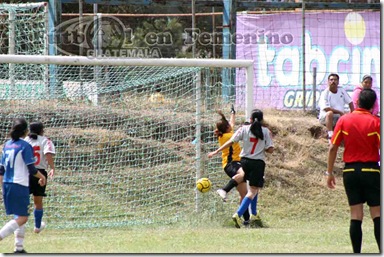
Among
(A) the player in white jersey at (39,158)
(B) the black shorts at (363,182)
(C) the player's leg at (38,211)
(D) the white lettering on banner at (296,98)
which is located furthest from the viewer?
(D) the white lettering on banner at (296,98)

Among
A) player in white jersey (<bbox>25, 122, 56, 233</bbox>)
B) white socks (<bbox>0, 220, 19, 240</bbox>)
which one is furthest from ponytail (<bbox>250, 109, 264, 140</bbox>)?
white socks (<bbox>0, 220, 19, 240</bbox>)

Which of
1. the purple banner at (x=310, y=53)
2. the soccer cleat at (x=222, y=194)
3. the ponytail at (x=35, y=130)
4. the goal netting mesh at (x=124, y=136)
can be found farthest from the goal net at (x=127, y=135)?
the purple banner at (x=310, y=53)

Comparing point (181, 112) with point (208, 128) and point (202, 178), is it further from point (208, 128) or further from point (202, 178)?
A: point (202, 178)

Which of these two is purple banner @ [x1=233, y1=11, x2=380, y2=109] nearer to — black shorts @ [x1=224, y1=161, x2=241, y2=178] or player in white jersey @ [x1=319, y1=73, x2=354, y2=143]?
player in white jersey @ [x1=319, y1=73, x2=354, y2=143]

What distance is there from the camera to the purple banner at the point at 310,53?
68.2 ft

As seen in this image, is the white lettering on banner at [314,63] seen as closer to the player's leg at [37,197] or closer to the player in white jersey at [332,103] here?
the player in white jersey at [332,103]

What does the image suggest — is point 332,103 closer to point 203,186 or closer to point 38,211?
point 203,186

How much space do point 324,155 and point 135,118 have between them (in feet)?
16.3

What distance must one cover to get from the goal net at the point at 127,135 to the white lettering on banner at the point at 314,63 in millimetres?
5445

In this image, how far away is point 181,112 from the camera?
1552 cm

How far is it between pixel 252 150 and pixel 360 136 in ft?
13.4

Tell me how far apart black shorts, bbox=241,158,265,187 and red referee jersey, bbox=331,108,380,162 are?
3.95 metres

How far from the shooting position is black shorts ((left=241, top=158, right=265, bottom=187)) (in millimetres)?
13023

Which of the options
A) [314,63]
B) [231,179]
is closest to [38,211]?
[231,179]
